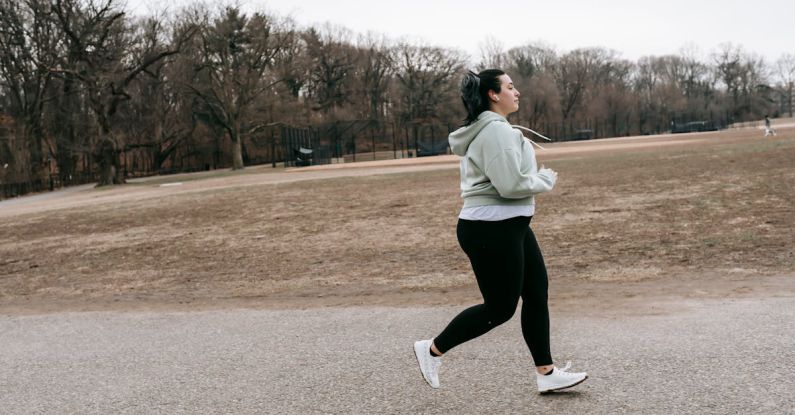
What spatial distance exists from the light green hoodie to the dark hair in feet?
0.14

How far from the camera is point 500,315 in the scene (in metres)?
3.95

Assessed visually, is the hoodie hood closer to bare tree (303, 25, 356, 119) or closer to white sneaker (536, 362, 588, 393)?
white sneaker (536, 362, 588, 393)

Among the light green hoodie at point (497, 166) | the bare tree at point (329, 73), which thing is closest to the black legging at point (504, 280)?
the light green hoodie at point (497, 166)

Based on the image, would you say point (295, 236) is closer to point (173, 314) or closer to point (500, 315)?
point (173, 314)

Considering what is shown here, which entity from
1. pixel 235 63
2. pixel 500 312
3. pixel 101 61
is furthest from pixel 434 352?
pixel 235 63

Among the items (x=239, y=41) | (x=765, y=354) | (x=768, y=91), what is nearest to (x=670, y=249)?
(x=765, y=354)

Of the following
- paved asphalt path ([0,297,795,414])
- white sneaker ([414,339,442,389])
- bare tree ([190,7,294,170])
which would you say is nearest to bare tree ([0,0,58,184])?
bare tree ([190,7,294,170])

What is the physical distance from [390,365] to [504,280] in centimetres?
127

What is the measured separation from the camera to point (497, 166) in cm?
371

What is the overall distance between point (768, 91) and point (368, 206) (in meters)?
106

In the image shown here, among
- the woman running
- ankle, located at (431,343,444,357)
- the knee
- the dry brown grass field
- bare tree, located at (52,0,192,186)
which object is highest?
bare tree, located at (52,0,192,186)

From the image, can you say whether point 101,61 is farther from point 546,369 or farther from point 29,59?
point 546,369

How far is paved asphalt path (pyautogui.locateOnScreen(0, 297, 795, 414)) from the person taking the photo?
3945mm

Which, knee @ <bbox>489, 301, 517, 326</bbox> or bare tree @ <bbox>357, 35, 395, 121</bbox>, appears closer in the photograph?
knee @ <bbox>489, 301, 517, 326</bbox>
